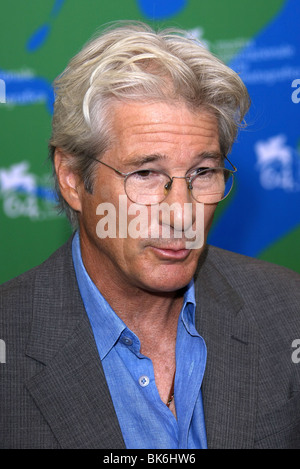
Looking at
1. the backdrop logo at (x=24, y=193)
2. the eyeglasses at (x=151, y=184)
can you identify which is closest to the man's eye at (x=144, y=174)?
the eyeglasses at (x=151, y=184)

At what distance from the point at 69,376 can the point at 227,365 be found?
40 cm

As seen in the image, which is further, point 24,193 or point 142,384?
point 24,193

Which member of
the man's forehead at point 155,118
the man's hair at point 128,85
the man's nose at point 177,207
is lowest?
the man's nose at point 177,207

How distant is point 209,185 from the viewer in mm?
1650

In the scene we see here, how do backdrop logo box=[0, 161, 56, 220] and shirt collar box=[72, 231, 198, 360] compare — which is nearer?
shirt collar box=[72, 231, 198, 360]

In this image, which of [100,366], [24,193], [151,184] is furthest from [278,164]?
[100,366]

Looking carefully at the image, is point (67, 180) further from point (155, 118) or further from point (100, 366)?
point (100, 366)

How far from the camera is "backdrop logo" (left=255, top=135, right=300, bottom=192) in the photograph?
300 cm

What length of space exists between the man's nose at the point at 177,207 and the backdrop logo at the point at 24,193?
4.47 ft

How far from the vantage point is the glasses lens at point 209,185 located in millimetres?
1618

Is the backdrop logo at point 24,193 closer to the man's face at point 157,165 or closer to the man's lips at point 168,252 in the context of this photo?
the man's face at point 157,165

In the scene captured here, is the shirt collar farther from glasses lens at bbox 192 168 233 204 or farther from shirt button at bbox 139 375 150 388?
glasses lens at bbox 192 168 233 204

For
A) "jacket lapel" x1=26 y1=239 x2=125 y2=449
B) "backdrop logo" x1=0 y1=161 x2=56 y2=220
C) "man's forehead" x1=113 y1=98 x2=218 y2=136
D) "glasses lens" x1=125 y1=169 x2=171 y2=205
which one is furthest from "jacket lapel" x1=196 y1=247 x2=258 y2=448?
"backdrop logo" x1=0 y1=161 x2=56 y2=220

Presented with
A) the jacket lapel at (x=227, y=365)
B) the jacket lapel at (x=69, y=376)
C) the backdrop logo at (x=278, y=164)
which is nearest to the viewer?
the jacket lapel at (x=69, y=376)
